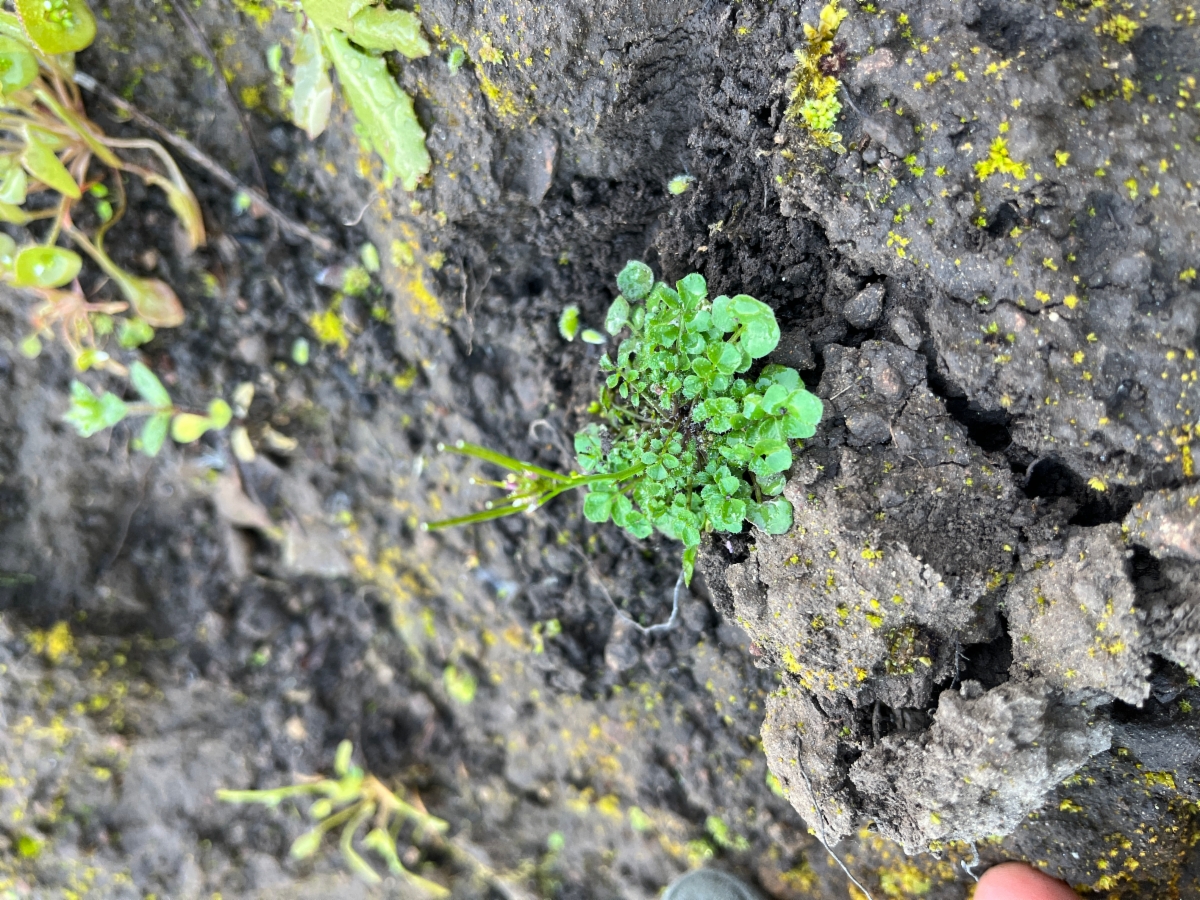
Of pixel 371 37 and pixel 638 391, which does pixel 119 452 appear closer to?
pixel 371 37

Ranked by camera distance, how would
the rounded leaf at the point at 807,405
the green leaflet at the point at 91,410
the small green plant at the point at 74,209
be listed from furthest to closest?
1. the green leaflet at the point at 91,410
2. the small green plant at the point at 74,209
3. the rounded leaf at the point at 807,405

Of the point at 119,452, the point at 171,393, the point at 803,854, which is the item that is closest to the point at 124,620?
the point at 119,452

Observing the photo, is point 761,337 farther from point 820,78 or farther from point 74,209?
point 74,209

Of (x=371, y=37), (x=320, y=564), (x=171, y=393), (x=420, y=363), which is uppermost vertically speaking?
(x=371, y=37)

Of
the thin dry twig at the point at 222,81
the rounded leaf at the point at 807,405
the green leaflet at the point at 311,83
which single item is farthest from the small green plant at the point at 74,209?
the rounded leaf at the point at 807,405

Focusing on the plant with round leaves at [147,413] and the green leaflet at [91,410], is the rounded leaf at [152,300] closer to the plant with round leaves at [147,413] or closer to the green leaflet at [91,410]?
the plant with round leaves at [147,413]

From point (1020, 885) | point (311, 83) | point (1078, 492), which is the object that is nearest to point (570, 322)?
point (311, 83)

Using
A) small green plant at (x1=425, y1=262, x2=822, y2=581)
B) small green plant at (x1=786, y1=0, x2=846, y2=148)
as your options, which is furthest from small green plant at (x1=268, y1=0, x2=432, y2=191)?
small green plant at (x1=786, y1=0, x2=846, y2=148)
